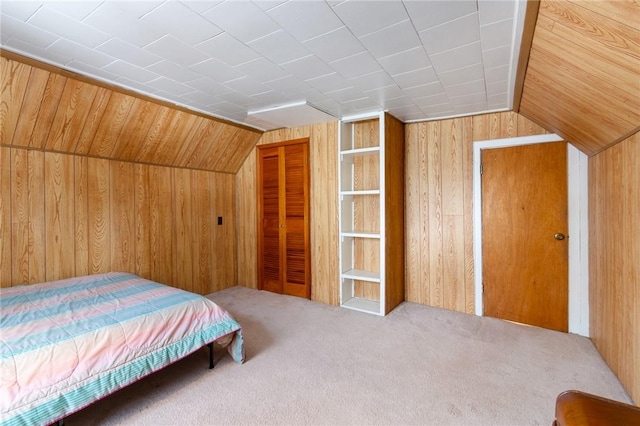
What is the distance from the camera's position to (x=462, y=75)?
7.71 feet

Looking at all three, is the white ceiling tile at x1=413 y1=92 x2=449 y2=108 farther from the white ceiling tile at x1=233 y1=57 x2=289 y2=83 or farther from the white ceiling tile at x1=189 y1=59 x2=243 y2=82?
the white ceiling tile at x1=189 y1=59 x2=243 y2=82

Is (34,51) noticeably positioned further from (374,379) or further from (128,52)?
→ (374,379)

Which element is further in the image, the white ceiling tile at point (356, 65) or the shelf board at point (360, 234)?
the shelf board at point (360, 234)

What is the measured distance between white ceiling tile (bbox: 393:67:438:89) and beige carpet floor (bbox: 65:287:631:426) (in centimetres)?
221

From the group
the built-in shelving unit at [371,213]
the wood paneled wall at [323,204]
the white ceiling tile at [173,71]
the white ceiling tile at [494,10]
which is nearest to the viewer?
the white ceiling tile at [494,10]

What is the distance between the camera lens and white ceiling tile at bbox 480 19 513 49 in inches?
66.6

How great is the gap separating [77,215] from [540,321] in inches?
181

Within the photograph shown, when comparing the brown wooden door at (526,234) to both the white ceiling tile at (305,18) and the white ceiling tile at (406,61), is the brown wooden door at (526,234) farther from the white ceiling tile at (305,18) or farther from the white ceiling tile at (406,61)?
the white ceiling tile at (305,18)

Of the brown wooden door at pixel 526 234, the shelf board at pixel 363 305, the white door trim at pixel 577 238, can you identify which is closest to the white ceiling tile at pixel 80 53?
the shelf board at pixel 363 305

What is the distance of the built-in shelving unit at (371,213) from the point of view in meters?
3.30

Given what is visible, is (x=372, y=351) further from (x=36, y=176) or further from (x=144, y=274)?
(x=36, y=176)

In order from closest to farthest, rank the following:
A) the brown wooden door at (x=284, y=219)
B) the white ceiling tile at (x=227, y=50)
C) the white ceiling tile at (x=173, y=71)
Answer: the white ceiling tile at (x=227, y=50) < the white ceiling tile at (x=173, y=71) < the brown wooden door at (x=284, y=219)

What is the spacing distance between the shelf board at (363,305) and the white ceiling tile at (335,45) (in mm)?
2561

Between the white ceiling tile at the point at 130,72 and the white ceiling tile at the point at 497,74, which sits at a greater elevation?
the white ceiling tile at the point at 130,72
